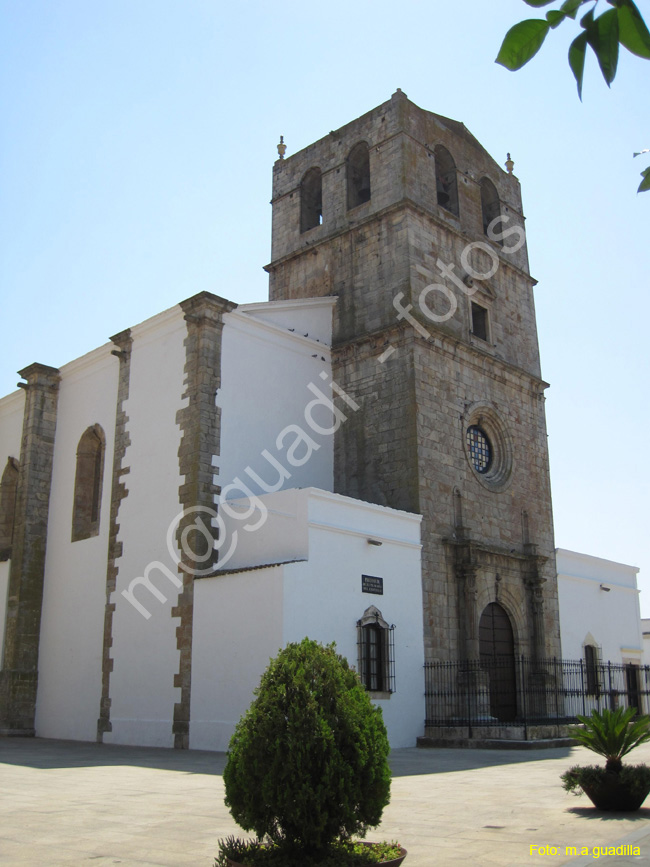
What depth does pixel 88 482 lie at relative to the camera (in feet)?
63.6

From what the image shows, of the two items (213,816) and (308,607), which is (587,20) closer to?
(213,816)

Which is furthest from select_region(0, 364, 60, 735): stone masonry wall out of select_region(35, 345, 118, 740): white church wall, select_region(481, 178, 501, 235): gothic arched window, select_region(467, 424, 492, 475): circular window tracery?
select_region(481, 178, 501, 235): gothic arched window

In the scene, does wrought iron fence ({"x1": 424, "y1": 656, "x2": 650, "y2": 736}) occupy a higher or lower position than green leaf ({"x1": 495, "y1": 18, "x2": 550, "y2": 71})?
lower

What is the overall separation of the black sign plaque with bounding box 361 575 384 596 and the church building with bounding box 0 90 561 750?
109mm

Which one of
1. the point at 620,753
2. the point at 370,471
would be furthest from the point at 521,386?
the point at 620,753

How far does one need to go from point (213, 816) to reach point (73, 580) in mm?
12376

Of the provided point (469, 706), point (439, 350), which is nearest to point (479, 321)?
point (439, 350)

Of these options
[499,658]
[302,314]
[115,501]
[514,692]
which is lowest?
[514,692]

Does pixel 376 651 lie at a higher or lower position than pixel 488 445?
lower

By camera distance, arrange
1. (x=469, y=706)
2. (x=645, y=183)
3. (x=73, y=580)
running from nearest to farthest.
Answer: (x=645, y=183)
(x=469, y=706)
(x=73, y=580)

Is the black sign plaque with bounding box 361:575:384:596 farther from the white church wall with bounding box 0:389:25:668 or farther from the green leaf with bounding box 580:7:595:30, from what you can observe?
the green leaf with bounding box 580:7:595:30

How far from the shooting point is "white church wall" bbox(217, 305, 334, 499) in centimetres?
1675

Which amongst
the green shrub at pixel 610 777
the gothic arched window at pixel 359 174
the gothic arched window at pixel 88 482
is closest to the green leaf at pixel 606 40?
the green shrub at pixel 610 777

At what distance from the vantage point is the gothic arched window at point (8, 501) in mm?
21562
